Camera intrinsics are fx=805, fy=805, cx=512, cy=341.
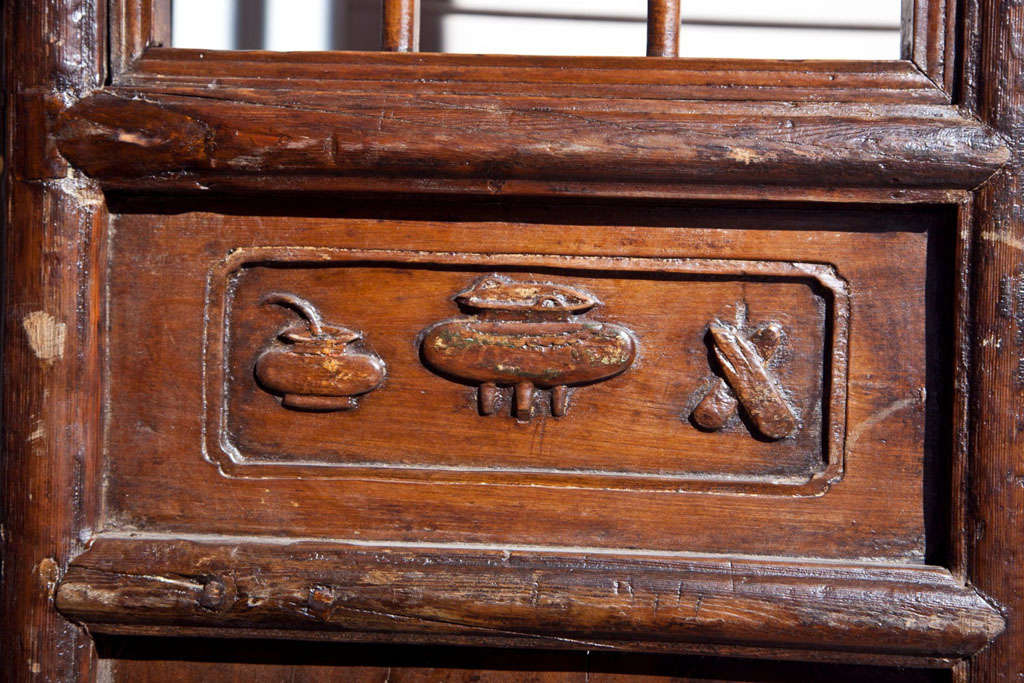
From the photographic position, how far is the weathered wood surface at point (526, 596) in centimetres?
58

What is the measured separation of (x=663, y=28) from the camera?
0.60m

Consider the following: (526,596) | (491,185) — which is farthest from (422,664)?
(491,185)

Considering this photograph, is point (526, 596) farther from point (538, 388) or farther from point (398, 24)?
point (398, 24)

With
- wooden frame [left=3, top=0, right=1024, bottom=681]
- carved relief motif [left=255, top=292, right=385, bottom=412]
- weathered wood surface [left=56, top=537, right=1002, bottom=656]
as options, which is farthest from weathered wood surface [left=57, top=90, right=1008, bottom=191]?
weathered wood surface [left=56, top=537, right=1002, bottom=656]

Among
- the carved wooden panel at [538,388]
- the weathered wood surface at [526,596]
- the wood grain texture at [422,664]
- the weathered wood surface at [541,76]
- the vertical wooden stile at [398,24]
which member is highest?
the vertical wooden stile at [398,24]

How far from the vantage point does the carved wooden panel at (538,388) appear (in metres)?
0.60

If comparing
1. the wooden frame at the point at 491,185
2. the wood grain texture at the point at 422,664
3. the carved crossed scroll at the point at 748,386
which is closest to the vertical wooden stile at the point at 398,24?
the wooden frame at the point at 491,185

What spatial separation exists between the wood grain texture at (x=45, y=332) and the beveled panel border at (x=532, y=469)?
0.09m

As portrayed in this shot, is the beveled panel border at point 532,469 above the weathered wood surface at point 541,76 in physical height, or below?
below

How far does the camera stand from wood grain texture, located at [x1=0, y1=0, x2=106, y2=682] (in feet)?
1.94

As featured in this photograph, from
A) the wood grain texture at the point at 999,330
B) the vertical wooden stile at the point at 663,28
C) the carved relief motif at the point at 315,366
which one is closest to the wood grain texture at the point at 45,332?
the carved relief motif at the point at 315,366

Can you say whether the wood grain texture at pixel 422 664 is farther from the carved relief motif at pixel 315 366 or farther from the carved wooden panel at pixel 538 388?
the carved relief motif at pixel 315 366

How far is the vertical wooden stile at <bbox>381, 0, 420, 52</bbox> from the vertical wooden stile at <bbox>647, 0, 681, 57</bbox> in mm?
182

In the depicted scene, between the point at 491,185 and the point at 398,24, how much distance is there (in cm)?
15
